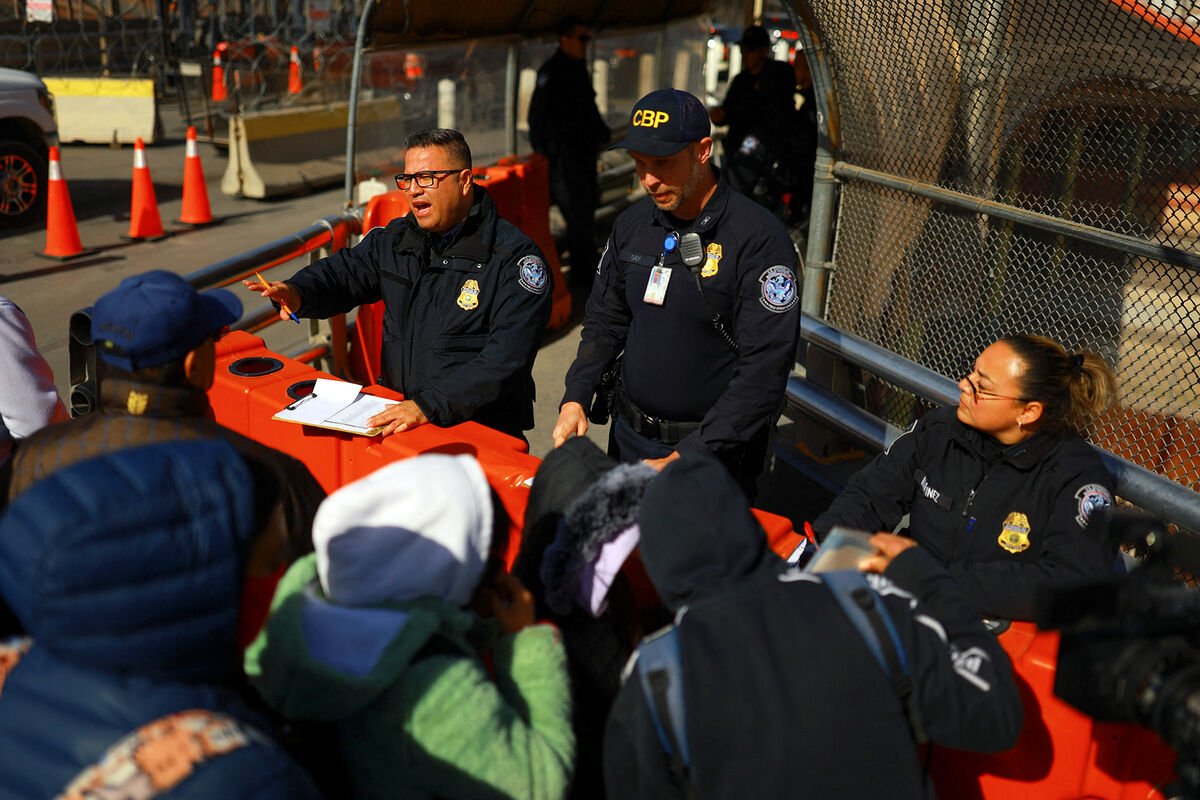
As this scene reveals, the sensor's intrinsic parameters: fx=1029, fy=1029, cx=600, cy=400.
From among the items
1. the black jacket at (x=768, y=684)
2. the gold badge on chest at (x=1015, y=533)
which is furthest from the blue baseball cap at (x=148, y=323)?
the gold badge on chest at (x=1015, y=533)

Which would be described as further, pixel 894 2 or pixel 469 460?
pixel 894 2

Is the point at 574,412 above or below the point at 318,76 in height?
below

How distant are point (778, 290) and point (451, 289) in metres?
1.29

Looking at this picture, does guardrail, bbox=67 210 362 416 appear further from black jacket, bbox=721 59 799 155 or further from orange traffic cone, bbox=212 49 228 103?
orange traffic cone, bbox=212 49 228 103

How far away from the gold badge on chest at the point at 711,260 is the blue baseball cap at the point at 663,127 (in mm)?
359

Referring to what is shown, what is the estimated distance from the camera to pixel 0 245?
10.0 meters

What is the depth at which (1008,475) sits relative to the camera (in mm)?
2914

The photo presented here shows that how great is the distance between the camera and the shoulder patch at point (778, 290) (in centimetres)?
347

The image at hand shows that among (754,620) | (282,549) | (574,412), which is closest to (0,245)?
(574,412)

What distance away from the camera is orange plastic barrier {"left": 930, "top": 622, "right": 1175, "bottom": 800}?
2328 millimetres

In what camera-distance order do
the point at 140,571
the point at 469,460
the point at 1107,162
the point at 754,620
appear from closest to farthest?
the point at 140,571, the point at 754,620, the point at 469,460, the point at 1107,162

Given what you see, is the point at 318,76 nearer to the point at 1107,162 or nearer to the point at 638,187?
the point at 638,187

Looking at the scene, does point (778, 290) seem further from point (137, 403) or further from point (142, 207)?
point (142, 207)

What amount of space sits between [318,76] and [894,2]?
35.9 ft
